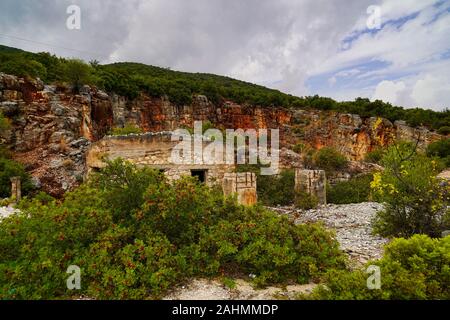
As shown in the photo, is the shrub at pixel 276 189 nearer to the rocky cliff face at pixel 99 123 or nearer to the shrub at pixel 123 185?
the rocky cliff face at pixel 99 123

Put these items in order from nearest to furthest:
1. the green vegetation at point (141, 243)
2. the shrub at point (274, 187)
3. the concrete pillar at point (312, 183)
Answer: the green vegetation at point (141, 243) → the concrete pillar at point (312, 183) → the shrub at point (274, 187)

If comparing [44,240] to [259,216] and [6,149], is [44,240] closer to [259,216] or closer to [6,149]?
[259,216]

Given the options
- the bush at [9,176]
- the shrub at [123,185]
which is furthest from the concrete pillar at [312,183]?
the bush at [9,176]

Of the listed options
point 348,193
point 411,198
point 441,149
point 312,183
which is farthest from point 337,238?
point 441,149

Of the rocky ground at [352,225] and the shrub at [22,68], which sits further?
the shrub at [22,68]

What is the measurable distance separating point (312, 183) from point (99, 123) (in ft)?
52.2

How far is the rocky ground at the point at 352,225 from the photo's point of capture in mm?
5359

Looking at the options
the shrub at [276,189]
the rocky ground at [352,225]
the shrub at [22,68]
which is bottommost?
the rocky ground at [352,225]

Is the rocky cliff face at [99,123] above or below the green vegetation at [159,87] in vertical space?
below

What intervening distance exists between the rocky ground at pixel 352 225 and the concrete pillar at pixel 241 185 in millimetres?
1495

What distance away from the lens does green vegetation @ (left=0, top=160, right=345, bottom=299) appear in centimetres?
335

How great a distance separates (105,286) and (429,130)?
36271 mm

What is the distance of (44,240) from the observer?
147 inches
